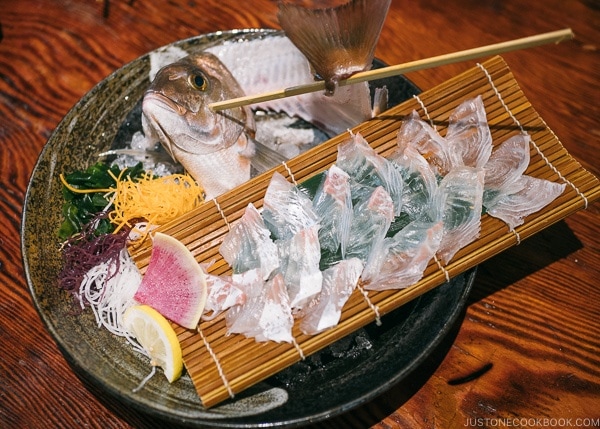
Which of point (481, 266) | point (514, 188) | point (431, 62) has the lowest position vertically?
point (481, 266)

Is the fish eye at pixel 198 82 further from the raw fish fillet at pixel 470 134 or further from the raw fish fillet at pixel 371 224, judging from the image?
the raw fish fillet at pixel 470 134

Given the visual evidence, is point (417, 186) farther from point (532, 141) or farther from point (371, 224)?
point (532, 141)

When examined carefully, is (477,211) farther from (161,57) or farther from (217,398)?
(161,57)

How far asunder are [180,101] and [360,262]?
115 cm

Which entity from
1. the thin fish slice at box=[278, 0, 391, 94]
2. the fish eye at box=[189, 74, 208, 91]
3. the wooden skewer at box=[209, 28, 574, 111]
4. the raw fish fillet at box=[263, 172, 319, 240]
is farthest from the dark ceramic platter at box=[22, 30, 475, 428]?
the thin fish slice at box=[278, 0, 391, 94]

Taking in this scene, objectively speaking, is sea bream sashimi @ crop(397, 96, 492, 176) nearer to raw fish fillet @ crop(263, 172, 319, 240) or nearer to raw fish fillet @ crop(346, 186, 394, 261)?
raw fish fillet @ crop(346, 186, 394, 261)

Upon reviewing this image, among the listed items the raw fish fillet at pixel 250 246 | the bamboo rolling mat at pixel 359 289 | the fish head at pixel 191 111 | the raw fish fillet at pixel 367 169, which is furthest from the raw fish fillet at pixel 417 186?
the fish head at pixel 191 111

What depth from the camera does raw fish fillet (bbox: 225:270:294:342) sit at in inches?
73.1

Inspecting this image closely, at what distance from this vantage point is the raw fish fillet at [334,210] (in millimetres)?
2014

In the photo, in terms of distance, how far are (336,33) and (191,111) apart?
2.59 ft

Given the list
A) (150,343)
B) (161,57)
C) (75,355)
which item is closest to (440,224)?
(150,343)

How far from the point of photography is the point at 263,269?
1.96m

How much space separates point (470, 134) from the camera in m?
2.21

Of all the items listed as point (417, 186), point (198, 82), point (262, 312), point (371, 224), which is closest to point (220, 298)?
point (262, 312)
